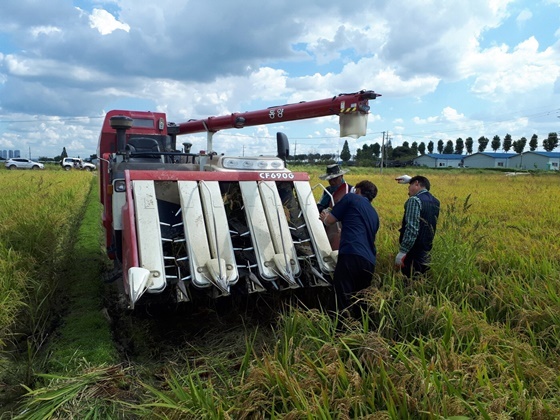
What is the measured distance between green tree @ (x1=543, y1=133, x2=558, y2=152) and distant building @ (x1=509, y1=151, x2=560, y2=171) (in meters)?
5.12

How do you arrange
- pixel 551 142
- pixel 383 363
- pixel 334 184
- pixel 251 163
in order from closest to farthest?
pixel 383 363, pixel 251 163, pixel 334 184, pixel 551 142

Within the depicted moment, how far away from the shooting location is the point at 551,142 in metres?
83.7

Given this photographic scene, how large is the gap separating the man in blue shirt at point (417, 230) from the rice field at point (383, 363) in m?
0.16

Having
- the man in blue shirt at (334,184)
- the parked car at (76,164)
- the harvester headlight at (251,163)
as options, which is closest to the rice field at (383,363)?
the man in blue shirt at (334,184)

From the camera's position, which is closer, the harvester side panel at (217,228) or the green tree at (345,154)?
the harvester side panel at (217,228)

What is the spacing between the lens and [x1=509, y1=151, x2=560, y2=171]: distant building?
75.5 m

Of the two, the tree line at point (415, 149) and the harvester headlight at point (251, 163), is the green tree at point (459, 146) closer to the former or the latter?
the tree line at point (415, 149)

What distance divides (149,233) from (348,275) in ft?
6.16

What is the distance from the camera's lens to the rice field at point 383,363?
2.49 meters

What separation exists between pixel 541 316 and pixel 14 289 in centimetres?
518

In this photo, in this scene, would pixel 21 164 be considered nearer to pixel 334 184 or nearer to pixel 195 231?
pixel 334 184

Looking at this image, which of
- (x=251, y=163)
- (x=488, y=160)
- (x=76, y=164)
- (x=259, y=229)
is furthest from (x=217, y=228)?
(x=488, y=160)

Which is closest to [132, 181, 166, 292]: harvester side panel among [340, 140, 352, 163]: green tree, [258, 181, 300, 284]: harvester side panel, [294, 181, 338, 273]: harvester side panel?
[258, 181, 300, 284]: harvester side panel

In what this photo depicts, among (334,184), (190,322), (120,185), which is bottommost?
(190,322)
